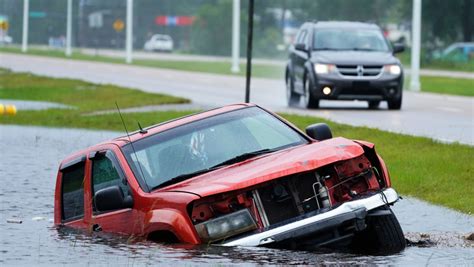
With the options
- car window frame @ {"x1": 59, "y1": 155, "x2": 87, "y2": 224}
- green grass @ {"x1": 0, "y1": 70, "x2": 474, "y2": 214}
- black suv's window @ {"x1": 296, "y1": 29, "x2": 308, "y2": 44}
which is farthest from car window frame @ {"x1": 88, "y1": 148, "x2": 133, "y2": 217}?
black suv's window @ {"x1": 296, "y1": 29, "x2": 308, "y2": 44}

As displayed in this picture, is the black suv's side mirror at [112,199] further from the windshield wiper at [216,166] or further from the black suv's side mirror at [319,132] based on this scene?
the black suv's side mirror at [319,132]

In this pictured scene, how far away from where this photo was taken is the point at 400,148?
20.8m

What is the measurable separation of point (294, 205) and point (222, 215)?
0.54 metres

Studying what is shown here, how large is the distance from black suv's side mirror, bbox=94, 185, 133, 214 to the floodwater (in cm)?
27

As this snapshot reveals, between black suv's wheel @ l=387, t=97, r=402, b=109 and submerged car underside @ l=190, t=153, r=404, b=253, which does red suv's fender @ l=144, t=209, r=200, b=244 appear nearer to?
submerged car underside @ l=190, t=153, r=404, b=253

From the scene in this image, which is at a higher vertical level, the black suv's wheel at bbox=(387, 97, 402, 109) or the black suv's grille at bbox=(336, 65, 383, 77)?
the black suv's grille at bbox=(336, 65, 383, 77)

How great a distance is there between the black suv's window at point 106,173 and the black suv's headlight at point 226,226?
1.12 metres

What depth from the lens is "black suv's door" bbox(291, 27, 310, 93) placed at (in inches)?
1267

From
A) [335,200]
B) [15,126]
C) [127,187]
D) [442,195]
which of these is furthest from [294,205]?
[15,126]

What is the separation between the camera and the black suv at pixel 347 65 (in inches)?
1214

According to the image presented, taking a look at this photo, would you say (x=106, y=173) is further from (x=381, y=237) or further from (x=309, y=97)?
(x=309, y=97)

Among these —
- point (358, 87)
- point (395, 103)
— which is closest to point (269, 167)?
point (358, 87)

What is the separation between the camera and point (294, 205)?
10492 mm

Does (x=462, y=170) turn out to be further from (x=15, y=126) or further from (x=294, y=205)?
(x=15, y=126)
